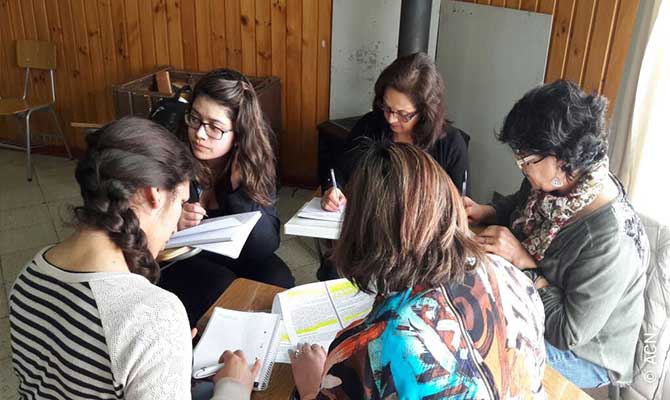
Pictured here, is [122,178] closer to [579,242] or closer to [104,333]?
[104,333]

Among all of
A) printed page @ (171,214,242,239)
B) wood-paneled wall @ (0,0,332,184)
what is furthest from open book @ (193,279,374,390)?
wood-paneled wall @ (0,0,332,184)

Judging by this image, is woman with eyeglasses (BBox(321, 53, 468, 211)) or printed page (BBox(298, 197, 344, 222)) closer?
printed page (BBox(298, 197, 344, 222))

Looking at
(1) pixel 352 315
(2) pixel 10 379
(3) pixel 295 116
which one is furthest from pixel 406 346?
(3) pixel 295 116

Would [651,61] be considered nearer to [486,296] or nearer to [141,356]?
[486,296]

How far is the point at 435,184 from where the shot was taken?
1.02 metres

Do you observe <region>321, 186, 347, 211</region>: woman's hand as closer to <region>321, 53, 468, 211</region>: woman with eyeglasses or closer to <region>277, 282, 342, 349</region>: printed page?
<region>321, 53, 468, 211</region>: woman with eyeglasses

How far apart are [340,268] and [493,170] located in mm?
2236

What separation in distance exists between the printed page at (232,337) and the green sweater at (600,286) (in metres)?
0.75

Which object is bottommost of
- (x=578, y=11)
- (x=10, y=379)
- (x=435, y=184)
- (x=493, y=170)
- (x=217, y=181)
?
(x=10, y=379)

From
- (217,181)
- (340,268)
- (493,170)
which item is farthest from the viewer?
(493,170)

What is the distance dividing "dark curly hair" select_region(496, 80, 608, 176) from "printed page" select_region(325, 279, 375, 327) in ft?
1.89

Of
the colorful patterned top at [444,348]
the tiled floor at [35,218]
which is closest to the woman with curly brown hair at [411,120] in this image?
the tiled floor at [35,218]

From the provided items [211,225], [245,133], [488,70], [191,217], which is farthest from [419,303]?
[488,70]

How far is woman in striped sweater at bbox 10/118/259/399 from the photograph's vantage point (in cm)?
103
